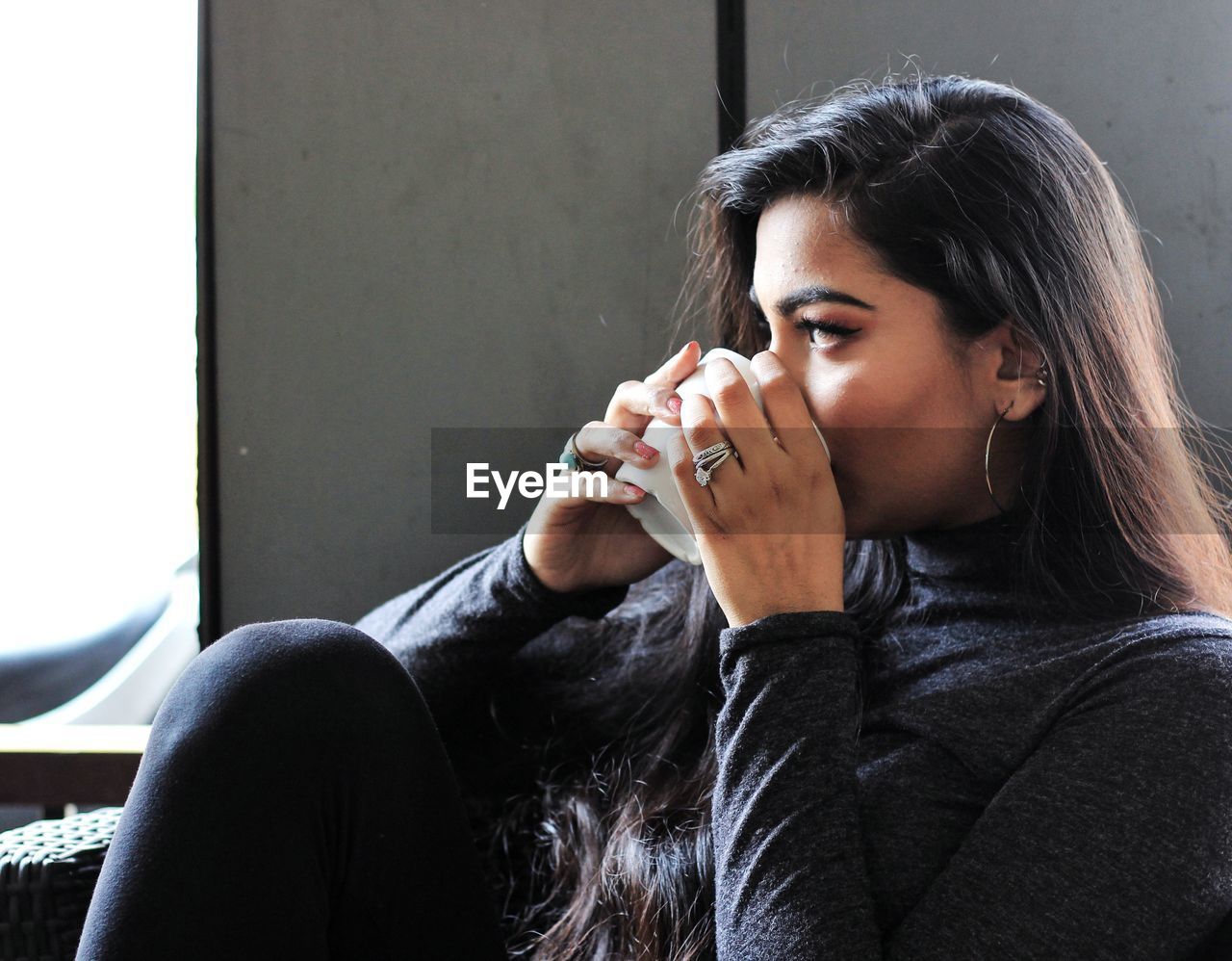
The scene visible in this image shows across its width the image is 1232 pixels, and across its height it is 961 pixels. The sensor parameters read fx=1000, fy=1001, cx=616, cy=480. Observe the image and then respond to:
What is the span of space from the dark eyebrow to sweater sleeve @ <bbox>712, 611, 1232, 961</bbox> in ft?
0.86

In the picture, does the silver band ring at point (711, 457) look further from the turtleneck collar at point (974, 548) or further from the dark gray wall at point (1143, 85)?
the dark gray wall at point (1143, 85)

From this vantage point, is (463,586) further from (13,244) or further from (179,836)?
(13,244)

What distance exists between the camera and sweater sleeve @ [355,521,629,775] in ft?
3.49

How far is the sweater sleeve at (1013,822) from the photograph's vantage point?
2.10 feet

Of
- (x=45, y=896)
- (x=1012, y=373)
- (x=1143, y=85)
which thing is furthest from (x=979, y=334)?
(x=45, y=896)

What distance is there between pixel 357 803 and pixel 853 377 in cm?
52

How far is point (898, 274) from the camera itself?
2.77 feet

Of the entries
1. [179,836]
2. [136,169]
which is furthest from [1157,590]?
[136,169]

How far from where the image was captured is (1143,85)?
1.17 m

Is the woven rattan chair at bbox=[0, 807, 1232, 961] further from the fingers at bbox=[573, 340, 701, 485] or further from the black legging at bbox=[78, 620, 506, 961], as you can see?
the fingers at bbox=[573, 340, 701, 485]

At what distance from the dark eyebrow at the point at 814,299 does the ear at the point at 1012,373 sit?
0.11m

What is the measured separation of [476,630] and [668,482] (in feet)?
0.99

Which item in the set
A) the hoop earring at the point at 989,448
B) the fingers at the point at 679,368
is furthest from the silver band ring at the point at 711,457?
the hoop earring at the point at 989,448

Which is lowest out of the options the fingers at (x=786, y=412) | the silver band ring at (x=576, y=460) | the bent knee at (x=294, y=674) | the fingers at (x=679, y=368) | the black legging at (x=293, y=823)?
the black legging at (x=293, y=823)
